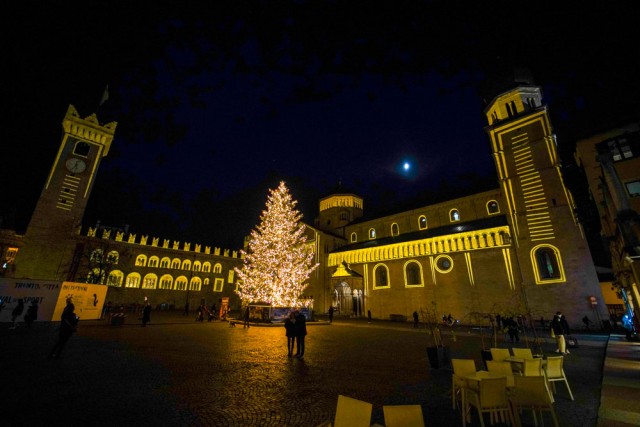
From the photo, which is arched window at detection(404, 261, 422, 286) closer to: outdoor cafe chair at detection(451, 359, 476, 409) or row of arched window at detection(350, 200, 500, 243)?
row of arched window at detection(350, 200, 500, 243)

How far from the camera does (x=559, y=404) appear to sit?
5262mm

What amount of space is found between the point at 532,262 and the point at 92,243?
181 feet

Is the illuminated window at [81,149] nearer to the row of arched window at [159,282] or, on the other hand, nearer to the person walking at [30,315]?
the row of arched window at [159,282]

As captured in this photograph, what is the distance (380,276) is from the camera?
1335 inches

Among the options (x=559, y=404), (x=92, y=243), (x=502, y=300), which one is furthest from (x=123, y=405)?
(x=92, y=243)

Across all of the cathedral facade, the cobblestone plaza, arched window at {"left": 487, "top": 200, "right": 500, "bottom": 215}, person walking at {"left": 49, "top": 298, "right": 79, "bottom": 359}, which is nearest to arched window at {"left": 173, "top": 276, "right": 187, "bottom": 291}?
the cathedral facade

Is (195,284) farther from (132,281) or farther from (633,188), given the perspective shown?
(633,188)

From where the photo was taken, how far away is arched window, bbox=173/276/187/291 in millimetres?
48409

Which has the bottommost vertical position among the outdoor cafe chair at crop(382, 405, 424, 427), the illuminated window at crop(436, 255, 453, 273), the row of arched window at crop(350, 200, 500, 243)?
the outdoor cafe chair at crop(382, 405, 424, 427)

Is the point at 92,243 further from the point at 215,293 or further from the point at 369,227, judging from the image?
the point at 369,227

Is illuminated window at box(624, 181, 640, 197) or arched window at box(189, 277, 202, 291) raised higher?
illuminated window at box(624, 181, 640, 197)

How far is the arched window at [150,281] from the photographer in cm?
4509

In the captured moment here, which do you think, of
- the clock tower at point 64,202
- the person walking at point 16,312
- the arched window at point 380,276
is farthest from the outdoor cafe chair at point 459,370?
the clock tower at point 64,202

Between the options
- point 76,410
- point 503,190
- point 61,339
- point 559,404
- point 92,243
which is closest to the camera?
point 76,410
